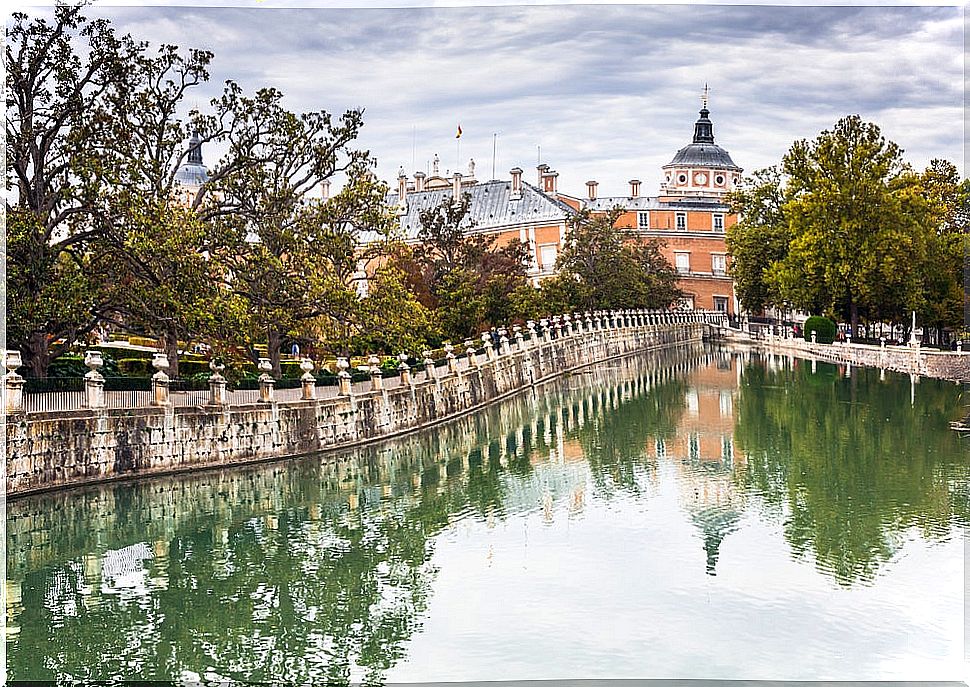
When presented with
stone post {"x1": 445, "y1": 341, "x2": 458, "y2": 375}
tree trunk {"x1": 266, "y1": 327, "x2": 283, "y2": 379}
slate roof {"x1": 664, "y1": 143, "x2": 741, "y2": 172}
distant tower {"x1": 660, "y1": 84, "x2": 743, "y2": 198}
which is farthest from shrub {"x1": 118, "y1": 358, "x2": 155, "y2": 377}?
slate roof {"x1": 664, "y1": 143, "x2": 741, "y2": 172}

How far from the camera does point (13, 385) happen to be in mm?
11039

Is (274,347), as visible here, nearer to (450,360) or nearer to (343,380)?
(343,380)

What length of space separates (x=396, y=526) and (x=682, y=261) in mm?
48488

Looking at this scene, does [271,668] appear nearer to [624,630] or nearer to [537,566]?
[624,630]

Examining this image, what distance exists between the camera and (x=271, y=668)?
23.5ft

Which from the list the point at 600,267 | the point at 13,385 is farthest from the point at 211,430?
the point at 600,267

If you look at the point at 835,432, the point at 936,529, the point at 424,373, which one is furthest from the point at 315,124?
the point at 936,529

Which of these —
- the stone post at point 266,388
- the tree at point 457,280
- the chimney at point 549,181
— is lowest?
the stone post at point 266,388

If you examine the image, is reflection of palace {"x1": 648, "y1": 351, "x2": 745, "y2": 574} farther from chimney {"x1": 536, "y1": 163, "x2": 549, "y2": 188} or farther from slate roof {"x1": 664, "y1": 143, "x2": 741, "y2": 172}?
slate roof {"x1": 664, "y1": 143, "x2": 741, "y2": 172}

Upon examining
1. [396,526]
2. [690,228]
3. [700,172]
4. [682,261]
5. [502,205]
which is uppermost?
[700,172]

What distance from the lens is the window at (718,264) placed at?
58.0 m

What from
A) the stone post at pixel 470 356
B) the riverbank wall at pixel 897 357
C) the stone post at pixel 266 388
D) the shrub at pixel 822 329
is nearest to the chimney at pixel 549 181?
the riverbank wall at pixel 897 357

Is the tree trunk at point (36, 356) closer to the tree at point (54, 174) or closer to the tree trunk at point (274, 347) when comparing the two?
the tree at point (54, 174)

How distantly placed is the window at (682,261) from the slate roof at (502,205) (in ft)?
23.6
